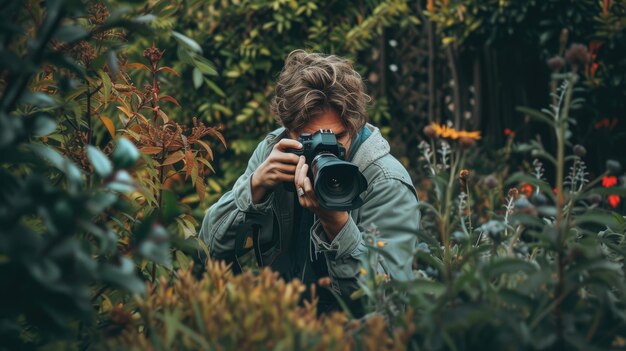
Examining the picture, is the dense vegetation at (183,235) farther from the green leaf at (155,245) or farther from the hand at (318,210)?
the hand at (318,210)

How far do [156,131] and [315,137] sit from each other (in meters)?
0.48

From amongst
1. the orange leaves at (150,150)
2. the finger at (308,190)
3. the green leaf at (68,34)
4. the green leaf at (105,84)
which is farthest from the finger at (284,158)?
the green leaf at (68,34)

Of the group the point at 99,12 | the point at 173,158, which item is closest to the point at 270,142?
the point at 173,158

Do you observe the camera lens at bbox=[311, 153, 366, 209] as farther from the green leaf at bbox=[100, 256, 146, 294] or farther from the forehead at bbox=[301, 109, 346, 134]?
the green leaf at bbox=[100, 256, 146, 294]

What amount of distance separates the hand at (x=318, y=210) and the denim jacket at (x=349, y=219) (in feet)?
0.08

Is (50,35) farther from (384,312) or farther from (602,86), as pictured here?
(602,86)

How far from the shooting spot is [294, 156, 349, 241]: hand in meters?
2.36

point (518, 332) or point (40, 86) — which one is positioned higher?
point (40, 86)

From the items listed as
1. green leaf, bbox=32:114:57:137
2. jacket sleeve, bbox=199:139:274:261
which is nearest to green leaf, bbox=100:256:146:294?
green leaf, bbox=32:114:57:137

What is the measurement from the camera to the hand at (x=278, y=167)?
247 centimetres

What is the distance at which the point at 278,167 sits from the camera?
2.49 meters

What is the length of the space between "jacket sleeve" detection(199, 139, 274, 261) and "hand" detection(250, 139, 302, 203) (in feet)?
0.24

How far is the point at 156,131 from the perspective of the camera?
2266mm

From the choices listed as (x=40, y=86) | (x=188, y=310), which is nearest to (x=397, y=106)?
(x=40, y=86)
